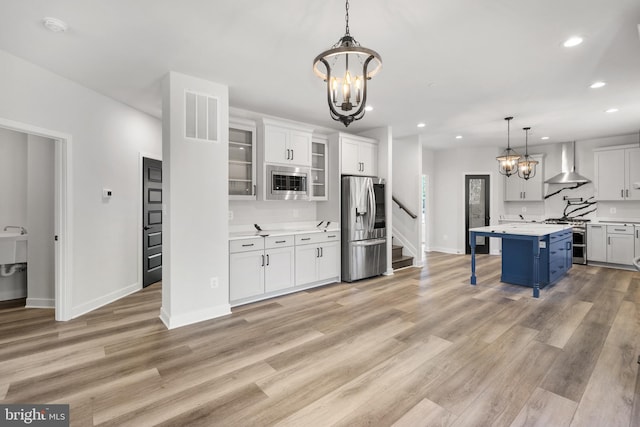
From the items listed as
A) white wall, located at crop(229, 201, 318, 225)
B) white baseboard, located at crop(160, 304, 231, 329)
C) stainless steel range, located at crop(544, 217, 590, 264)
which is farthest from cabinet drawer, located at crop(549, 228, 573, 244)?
white baseboard, located at crop(160, 304, 231, 329)

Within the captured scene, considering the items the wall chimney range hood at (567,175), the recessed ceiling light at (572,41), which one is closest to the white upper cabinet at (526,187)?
the wall chimney range hood at (567,175)

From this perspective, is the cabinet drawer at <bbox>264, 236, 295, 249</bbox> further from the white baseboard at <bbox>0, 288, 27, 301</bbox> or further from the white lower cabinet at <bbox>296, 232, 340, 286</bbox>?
the white baseboard at <bbox>0, 288, 27, 301</bbox>

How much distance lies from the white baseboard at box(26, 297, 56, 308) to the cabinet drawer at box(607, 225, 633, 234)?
31.1ft

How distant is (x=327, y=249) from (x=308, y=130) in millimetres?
1957

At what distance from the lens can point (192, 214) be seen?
344 cm

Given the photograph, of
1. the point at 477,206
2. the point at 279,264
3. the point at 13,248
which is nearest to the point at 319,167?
the point at 279,264

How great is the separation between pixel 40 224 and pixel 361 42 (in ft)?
14.7

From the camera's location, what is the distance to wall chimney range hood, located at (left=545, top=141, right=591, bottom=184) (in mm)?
6741

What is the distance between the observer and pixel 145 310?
3.86 meters

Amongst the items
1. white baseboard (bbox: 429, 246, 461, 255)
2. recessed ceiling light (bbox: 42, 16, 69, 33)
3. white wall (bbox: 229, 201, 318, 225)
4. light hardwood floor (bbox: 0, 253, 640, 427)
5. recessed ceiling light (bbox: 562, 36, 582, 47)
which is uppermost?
recessed ceiling light (bbox: 562, 36, 582, 47)

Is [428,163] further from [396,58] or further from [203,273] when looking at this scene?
[203,273]

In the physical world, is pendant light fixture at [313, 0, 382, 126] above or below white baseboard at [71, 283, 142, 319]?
above

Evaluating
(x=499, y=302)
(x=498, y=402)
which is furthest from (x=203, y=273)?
(x=499, y=302)

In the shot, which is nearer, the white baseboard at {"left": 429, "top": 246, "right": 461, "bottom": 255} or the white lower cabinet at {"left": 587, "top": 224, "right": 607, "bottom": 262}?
the white lower cabinet at {"left": 587, "top": 224, "right": 607, "bottom": 262}
